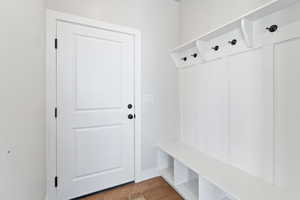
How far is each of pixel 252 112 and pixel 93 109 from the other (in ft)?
5.61

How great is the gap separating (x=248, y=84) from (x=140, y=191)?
175cm

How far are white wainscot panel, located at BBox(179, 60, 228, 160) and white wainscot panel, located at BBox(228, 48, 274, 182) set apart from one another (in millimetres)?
100

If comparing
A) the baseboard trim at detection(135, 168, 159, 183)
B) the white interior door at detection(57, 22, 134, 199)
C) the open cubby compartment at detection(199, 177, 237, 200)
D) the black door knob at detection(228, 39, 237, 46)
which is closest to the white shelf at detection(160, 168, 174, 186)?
the baseboard trim at detection(135, 168, 159, 183)

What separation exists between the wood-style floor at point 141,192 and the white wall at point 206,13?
2.12 meters

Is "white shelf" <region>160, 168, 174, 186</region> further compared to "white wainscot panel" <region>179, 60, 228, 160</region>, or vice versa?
"white shelf" <region>160, 168, 174, 186</region>

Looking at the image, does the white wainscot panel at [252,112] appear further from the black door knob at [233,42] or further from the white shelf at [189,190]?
the white shelf at [189,190]

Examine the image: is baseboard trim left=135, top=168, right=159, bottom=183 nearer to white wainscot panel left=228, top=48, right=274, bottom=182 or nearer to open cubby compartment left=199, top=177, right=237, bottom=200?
open cubby compartment left=199, top=177, right=237, bottom=200

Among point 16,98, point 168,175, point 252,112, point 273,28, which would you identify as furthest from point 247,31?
point 168,175

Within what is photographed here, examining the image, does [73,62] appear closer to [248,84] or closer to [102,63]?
[102,63]

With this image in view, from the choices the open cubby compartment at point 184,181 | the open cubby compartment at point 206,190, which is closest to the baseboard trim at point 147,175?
the open cubby compartment at point 184,181

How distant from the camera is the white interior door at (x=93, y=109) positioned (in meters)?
1.65

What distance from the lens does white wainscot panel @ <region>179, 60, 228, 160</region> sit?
1.64 metres

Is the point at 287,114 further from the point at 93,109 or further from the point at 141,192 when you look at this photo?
the point at 93,109

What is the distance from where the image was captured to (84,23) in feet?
5.56
